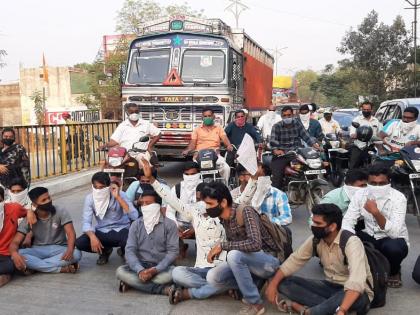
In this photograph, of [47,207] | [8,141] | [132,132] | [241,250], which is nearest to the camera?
[241,250]

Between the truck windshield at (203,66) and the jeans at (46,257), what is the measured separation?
21.8 ft

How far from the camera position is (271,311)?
13.6 ft

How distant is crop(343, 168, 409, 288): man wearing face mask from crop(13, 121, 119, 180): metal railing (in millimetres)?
6520

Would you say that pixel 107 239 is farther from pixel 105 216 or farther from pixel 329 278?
pixel 329 278

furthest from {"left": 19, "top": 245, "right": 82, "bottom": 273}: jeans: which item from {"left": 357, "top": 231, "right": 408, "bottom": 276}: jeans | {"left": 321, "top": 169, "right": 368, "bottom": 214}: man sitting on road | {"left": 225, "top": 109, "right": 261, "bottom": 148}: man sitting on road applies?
{"left": 225, "top": 109, "right": 261, "bottom": 148}: man sitting on road

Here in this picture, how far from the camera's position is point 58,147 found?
36.1 ft

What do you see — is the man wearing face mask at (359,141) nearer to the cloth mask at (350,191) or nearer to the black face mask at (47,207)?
the cloth mask at (350,191)

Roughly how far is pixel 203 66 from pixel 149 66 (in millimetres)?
1205

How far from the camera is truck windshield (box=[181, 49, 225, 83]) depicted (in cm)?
1127

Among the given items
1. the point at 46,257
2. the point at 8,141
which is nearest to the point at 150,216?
the point at 46,257

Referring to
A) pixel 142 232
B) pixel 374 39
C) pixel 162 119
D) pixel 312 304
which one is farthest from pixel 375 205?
pixel 374 39

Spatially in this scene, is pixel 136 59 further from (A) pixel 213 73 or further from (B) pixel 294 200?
(B) pixel 294 200

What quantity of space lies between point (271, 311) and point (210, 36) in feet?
27.5

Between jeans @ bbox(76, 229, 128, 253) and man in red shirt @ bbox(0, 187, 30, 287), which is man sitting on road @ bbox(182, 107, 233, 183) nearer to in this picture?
jeans @ bbox(76, 229, 128, 253)
